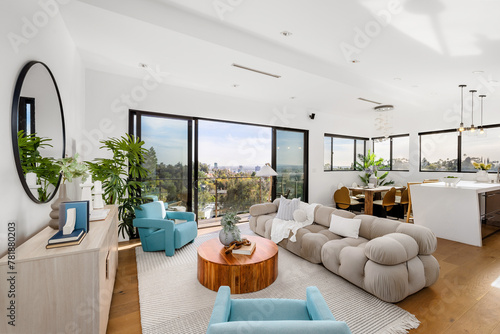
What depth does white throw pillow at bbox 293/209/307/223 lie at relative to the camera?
13.0 ft

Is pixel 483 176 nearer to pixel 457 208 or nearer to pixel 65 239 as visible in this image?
A: pixel 457 208

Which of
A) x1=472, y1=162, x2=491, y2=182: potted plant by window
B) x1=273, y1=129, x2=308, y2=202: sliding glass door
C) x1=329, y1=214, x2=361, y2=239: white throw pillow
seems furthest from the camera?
x1=273, y1=129, x2=308, y2=202: sliding glass door

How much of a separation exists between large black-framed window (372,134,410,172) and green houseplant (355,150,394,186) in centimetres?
22

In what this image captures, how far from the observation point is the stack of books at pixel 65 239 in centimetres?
156

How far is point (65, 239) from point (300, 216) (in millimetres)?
3209

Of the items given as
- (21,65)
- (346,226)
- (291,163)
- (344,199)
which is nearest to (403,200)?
(344,199)

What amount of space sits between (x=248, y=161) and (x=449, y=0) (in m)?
4.58

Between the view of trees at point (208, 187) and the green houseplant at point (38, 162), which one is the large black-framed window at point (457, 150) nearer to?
the view of trees at point (208, 187)

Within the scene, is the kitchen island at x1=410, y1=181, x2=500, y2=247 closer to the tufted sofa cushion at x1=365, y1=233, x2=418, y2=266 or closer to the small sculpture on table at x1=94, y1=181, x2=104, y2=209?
the tufted sofa cushion at x1=365, y1=233, x2=418, y2=266

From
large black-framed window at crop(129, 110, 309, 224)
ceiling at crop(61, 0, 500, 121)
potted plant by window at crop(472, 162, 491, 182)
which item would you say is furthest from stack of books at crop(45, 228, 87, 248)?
potted plant by window at crop(472, 162, 491, 182)

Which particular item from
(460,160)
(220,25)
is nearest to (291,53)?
(220,25)

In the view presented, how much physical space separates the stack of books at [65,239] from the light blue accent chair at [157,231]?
178 cm

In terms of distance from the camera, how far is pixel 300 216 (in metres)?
3.98

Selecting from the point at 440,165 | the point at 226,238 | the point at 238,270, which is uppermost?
the point at 440,165
